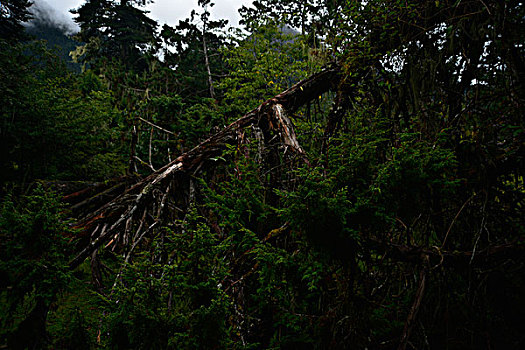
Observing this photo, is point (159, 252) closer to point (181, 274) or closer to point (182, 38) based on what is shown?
point (181, 274)

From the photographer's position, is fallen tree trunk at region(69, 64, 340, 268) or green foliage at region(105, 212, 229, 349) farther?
fallen tree trunk at region(69, 64, 340, 268)

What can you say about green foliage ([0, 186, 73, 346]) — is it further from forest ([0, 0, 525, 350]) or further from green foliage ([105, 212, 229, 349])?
green foliage ([105, 212, 229, 349])

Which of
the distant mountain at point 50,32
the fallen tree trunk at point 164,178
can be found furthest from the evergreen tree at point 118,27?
the distant mountain at point 50,32

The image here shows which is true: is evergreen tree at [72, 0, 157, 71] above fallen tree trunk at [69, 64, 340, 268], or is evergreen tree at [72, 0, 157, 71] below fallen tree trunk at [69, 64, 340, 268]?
above

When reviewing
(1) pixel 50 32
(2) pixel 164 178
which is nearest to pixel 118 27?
(2) pixel 164 178

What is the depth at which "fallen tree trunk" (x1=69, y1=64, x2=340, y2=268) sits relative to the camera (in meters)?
1.44

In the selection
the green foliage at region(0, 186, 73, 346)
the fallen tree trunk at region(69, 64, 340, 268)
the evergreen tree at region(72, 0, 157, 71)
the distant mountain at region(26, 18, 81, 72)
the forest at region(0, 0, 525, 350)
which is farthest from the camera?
the distant mountain at region(26, 18, 81, 72)

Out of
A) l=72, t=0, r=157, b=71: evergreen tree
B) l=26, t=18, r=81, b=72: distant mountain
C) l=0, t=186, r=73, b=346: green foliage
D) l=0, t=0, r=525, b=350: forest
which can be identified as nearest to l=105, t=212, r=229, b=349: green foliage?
l=0, t=0, r=525, b=350: forest

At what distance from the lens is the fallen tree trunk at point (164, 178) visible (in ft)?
4.71

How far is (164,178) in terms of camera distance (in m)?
1.83

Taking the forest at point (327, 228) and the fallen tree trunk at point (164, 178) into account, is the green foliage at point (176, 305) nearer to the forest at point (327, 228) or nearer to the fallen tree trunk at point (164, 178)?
the forest at point (327, 228)

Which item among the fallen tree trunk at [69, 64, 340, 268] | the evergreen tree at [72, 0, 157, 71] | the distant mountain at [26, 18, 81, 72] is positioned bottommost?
the fallen tree trunk at [69, 64, 340, 268]

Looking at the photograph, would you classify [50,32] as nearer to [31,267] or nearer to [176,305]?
[31,267]

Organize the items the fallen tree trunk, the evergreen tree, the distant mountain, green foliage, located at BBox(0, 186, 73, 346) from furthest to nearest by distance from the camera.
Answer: the distant mountain < the evergreen tree < the fallen tree trunk < green foliage, located at BBox(0, 186, 73, 346)
